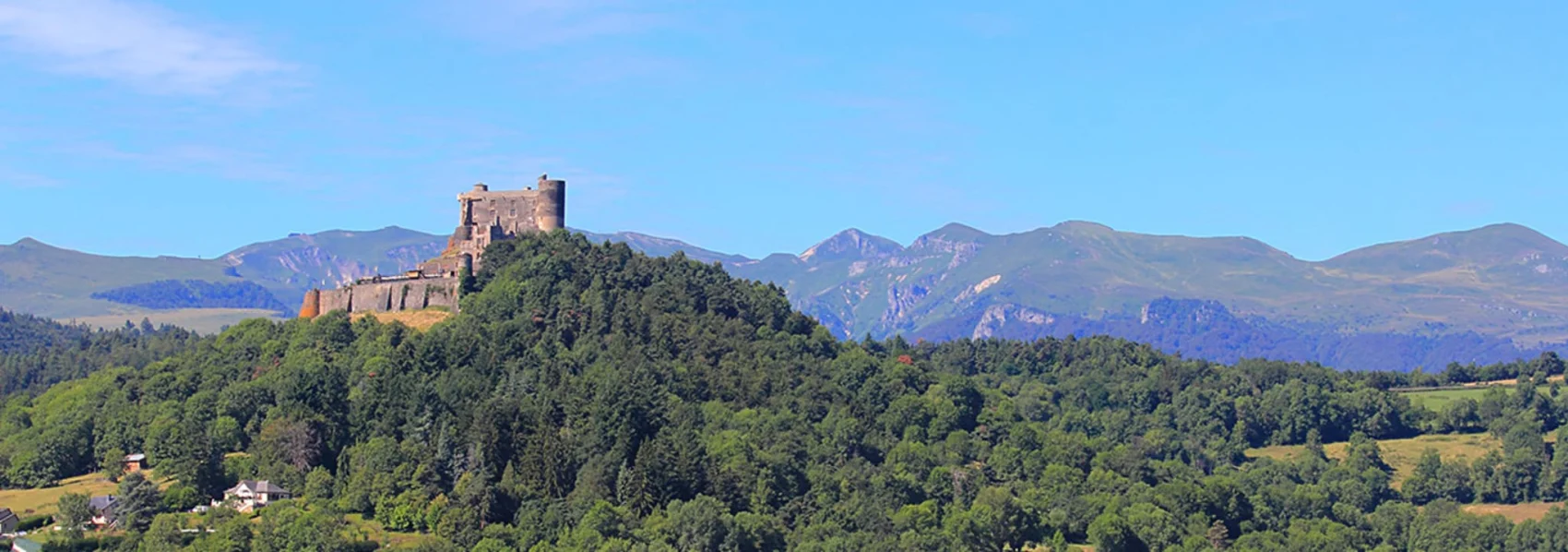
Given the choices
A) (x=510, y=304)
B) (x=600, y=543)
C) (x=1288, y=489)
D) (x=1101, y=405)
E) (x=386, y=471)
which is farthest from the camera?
(x=1101, y=405)

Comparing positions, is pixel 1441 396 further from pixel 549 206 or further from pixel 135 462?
pixel 135 462

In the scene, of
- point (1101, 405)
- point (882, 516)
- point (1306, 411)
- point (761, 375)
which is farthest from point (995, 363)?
point (882, 516)

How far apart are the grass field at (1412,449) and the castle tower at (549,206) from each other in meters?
53.4

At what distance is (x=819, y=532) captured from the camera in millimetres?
90125

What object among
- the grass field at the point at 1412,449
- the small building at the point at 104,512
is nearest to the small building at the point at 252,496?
the small building at the point at 104,512

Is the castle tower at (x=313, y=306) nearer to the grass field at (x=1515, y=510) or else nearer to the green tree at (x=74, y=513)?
the green tree at (x=74, y=513)

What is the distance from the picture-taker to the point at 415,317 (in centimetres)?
11275

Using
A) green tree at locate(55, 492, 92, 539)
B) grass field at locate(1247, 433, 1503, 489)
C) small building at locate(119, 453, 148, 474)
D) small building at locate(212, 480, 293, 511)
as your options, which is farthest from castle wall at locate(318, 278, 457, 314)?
grass field at locate(1247, 433, 1503, 489)

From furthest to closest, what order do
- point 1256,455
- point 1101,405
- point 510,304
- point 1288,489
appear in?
point 1101,405, point 1256,455, point 1288,489, point 510,304

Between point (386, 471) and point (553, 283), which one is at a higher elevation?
point (553, 283)

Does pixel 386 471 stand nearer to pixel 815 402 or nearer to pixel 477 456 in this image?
pixel 477 456

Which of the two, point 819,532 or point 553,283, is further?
point 553,283

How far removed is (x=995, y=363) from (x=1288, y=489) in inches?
1777

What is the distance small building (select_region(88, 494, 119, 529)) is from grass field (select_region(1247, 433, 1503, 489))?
82477 mm
